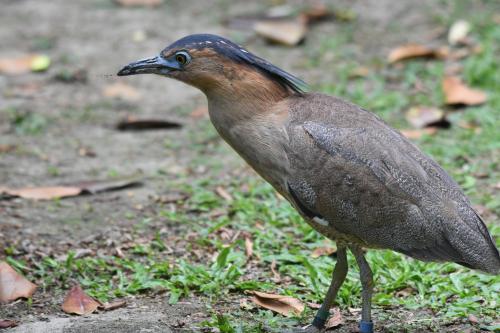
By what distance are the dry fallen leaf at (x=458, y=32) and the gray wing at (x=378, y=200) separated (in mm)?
5966

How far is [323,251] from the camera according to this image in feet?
22.3

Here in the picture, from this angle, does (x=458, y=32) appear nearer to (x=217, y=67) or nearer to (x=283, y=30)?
(x=283, y=30)

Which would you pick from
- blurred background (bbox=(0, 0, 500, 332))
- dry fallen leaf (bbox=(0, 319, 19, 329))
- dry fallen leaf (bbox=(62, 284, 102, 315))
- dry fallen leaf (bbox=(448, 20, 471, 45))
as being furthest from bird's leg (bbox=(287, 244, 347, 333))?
dry fallen leaf (bbox=(448, 20, 471, 45))

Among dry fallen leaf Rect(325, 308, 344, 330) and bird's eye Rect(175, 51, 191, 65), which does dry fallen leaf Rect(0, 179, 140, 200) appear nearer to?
bird's eye Rect(175, 51, 191, 65)

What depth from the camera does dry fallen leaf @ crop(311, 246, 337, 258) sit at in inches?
266

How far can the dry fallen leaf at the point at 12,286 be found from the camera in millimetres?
5977

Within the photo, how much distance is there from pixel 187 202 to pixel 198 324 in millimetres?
2146

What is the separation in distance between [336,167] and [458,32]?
6.25 m

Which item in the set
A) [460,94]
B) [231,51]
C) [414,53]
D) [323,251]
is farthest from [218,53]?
[414,53]

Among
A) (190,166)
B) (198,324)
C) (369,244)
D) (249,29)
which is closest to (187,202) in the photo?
(190,166)

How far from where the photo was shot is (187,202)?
7.64m

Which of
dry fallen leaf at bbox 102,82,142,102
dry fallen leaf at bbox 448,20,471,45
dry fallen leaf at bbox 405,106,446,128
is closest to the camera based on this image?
dry fallen leaf at bbox 405,106,446,128

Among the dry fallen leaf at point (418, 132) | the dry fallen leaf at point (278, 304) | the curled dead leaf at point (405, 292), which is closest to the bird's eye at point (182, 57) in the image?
the dry fallen leaf at point (278, 304)

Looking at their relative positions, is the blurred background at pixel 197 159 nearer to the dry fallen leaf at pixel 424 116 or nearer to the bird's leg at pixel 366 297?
the dry fallen leaf at pixel 424 116
